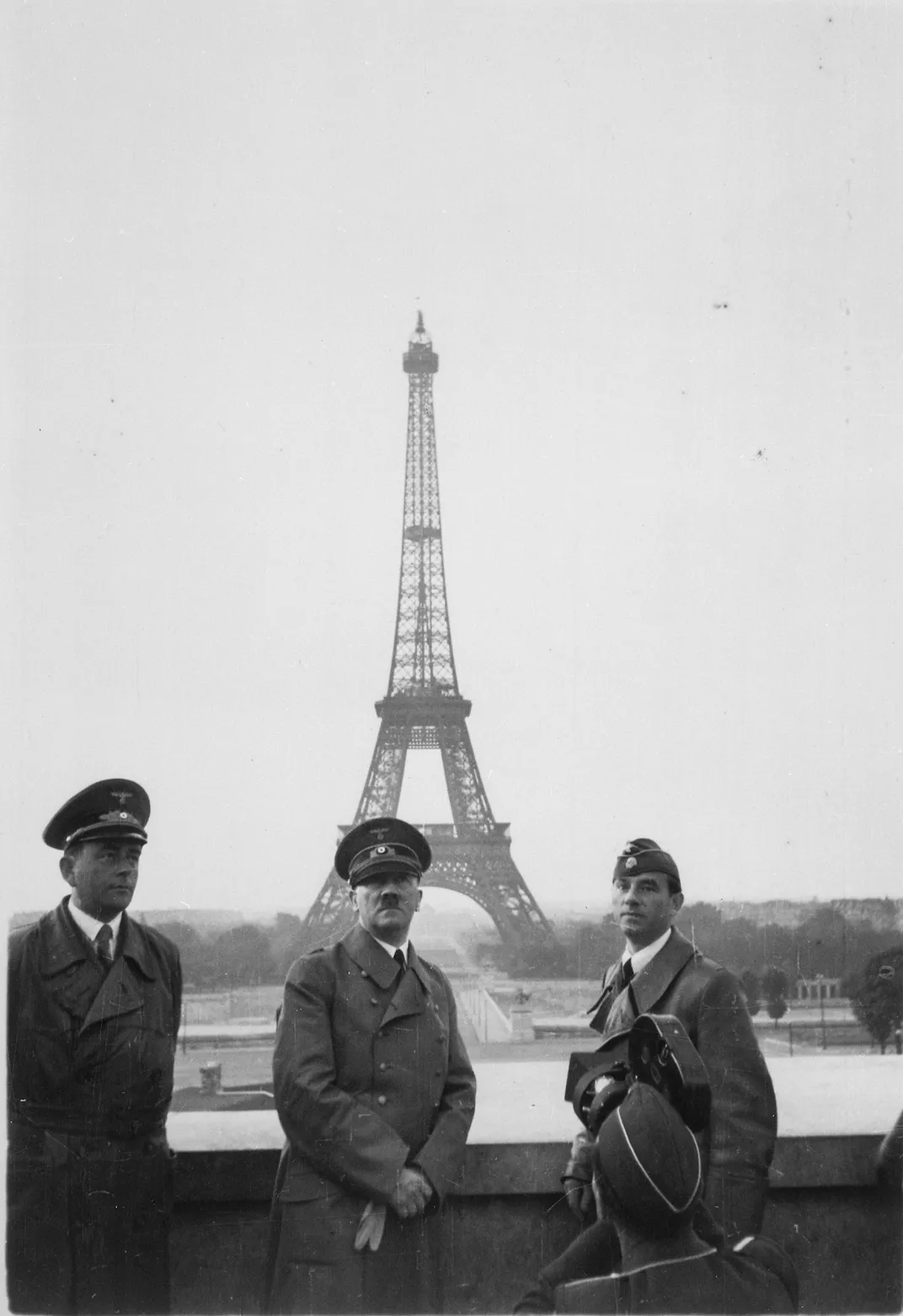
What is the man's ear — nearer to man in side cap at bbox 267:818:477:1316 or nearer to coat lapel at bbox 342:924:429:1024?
man in side cap at bbox 267:818:477:1316

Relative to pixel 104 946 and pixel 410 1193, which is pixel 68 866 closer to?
pixel 104 946

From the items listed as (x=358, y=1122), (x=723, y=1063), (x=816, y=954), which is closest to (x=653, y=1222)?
(x=723, y=1063)

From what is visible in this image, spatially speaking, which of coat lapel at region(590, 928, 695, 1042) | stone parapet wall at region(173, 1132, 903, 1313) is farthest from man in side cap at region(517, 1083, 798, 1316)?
stone parapet wall at region(173, 1132, 903, 1313)

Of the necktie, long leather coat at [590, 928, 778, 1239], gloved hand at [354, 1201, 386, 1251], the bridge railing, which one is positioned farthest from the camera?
the bridge railing

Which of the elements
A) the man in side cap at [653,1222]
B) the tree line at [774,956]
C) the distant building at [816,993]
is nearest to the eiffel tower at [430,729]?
the tree line at [774,956]

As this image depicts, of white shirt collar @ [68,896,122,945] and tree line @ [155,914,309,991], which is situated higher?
white shirt collar @ [68,896,122,945]

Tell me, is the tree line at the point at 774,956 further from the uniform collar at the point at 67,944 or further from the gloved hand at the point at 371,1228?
the gloved hand at the point at 371,1228

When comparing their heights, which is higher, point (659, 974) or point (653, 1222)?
point (659, 974)
